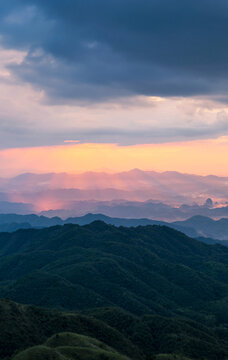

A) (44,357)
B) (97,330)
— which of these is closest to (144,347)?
(97,330)

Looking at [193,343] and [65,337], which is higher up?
[65,337]

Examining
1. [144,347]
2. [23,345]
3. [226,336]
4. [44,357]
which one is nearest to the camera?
[44,357]

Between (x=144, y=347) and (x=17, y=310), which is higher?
(x=17, y=310)

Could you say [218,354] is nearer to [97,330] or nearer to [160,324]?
[160,324]

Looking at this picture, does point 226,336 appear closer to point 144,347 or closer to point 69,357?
point 144,347

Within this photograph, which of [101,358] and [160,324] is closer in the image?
[101,358]

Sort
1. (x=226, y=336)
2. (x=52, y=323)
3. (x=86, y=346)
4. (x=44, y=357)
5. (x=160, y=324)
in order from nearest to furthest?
(x=44, y=357) → (x=86, y=346) → (x=52, y=323) → (x=160, y=324) → (x=226, y=336)

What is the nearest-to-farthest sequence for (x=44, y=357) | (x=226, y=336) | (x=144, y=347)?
(x=44, y=357)
(x=144, y=347)
(x=226, y=336)

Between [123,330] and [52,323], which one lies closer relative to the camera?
[52,323]

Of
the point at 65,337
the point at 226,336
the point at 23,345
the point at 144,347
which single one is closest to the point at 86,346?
the point at 65,337
